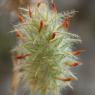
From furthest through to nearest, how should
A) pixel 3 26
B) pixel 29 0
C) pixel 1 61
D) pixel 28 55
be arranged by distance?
1. pixel 1 61
2. pixel 3 26
3. pixel 29 0
4. pixel 28 55

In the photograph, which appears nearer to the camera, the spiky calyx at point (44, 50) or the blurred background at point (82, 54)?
the spiky calyx at point (44, 50)

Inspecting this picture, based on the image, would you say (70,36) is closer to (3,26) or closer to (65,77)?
(65,77)

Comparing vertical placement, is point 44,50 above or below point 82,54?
below

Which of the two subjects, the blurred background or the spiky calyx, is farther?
the blurred background

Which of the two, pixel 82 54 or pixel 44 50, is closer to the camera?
pixel 44 50

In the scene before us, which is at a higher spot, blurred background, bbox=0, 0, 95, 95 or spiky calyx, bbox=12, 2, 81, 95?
blurred background, bbox=0, 0, 95, 95

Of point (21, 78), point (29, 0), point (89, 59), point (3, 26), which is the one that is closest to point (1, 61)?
point (3, 26)

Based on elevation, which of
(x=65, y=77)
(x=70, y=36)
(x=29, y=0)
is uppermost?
(x=29, y=0)

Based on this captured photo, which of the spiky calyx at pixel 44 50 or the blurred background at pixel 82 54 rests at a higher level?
the blurred background at pixel 82 54
